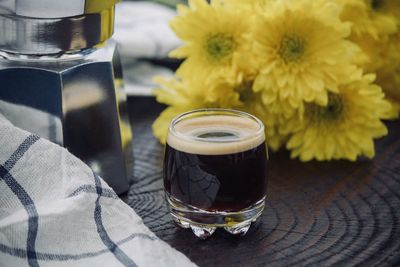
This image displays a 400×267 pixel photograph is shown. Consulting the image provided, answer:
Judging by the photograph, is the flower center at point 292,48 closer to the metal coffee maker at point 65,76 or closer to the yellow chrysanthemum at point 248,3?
the yellow chrysanthemum at point 248,3

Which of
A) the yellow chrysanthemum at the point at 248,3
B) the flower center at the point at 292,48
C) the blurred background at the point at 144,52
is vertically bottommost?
the blurred background at the point at 144,52

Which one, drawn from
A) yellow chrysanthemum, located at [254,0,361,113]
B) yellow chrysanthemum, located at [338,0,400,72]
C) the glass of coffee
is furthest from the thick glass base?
yellow chrysanthemum, located at [338,0,400,72]

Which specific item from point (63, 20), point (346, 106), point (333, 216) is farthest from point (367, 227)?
point (63, 20)

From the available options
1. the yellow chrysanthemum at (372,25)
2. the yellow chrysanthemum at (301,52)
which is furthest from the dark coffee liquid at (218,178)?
the yellow chrysanthemum at (372,25)

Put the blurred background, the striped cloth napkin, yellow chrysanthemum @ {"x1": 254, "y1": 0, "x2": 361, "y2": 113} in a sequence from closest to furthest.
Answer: the striped cloth napkin
yellow chrysanthemum @ {"x1": 254, "y1": 0, "x2": 361, "y2": 113}
the blurred background

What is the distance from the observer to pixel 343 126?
63cm

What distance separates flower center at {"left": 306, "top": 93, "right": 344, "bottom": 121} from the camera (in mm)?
635

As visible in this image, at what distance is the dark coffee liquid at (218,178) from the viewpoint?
1.60 feet

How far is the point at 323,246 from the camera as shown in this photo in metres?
0.49

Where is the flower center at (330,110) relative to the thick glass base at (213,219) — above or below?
above

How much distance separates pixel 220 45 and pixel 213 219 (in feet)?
0.60

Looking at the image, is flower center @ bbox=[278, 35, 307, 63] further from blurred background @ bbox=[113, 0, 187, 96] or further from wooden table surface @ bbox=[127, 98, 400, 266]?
blurred background @ bbox=[113, 0, 187, 96]

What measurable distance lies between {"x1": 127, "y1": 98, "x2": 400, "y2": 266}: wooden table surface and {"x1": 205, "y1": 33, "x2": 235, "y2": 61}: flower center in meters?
0.10

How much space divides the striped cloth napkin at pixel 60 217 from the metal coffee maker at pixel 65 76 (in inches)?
1.0
